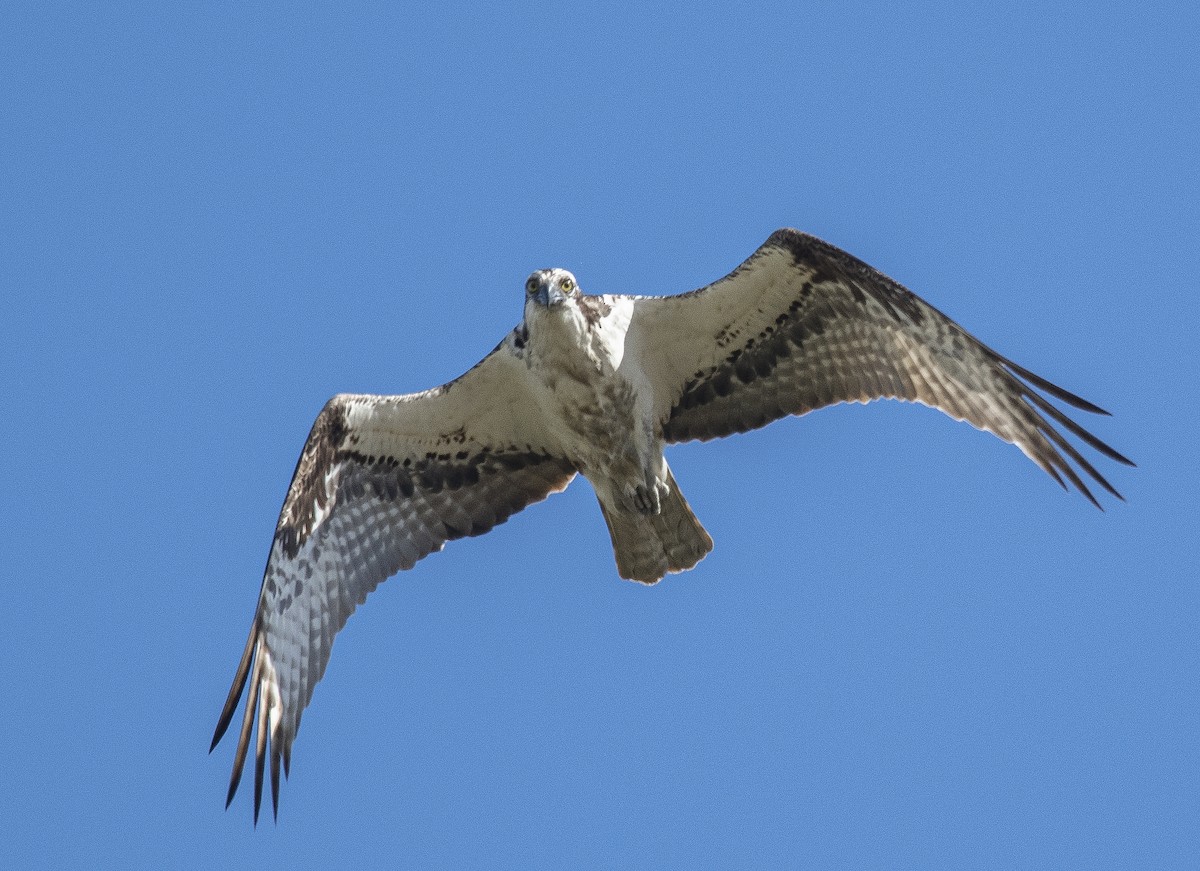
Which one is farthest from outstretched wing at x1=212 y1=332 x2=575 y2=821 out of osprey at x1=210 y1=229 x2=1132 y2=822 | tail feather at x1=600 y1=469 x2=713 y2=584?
tail feather at x1=600 y1=469 x2=713 y2=584

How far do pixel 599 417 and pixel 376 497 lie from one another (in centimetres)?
186

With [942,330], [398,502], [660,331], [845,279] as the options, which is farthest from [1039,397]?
[398,502]

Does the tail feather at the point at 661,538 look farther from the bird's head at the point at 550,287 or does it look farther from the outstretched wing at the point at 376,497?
the bird's head at the point at 550,287

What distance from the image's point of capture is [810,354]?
32.7ft

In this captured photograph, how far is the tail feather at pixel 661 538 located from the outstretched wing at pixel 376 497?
0.64 metres

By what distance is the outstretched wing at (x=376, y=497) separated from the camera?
32.9 ft

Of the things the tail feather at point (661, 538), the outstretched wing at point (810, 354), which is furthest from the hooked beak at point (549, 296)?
the tail feather at point (661, 538)

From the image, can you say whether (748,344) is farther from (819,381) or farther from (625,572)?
(625,572)

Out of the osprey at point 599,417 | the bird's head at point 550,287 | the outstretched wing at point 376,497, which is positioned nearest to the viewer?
the bird's head at point 550,287

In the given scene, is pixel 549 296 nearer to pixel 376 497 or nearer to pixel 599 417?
pixel 599 417

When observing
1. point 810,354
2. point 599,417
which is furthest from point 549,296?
point 810,354

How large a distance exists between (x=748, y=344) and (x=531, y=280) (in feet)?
5.42

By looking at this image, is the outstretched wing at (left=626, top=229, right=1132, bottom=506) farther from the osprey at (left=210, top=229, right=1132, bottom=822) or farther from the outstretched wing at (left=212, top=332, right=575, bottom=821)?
the outstretched wing at (left=212, top=332, right=575, bottom=821)

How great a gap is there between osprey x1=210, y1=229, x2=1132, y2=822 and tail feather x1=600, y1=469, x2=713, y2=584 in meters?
0.01
